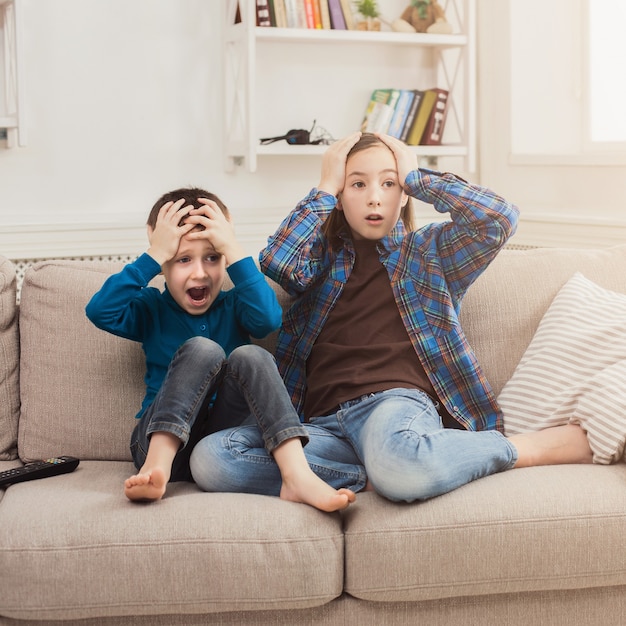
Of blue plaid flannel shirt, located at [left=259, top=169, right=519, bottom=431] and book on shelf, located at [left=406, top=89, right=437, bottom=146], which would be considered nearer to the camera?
blue plaid flannel shirt, located at [left=259, top=169, right=519, bottom=431]

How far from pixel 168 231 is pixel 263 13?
5.17 feet

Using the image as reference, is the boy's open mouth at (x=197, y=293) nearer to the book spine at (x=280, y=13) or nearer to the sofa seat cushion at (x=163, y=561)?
the sofa seat cushion at (x=163, y=561)

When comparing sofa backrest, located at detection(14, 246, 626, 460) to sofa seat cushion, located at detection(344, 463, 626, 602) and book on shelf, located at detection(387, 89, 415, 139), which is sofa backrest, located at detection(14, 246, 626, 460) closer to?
sofa seat cushion, located at detection(344, 463, 626, 602)

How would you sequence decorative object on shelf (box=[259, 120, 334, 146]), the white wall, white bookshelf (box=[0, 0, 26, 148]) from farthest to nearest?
decorative object on shelf (box=[259, 120, 334, 146]) < the white wall < white bookshelf (box=[0, 0, 26, 148])

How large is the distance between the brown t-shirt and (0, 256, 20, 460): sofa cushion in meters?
0.64

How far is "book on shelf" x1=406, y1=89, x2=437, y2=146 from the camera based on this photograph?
3.50 metres

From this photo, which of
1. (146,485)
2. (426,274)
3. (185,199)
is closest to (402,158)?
(426,274)

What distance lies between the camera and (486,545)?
1.57 metres

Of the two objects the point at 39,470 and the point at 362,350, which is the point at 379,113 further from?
the point at 39,470

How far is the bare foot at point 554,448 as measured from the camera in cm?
180

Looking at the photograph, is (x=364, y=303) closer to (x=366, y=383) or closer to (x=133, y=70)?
(x=366, y=383)

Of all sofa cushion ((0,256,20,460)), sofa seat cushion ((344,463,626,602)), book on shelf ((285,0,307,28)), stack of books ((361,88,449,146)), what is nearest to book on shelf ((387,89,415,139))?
stack of books ((361,88,449,146))

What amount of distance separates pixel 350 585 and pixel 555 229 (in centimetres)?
201

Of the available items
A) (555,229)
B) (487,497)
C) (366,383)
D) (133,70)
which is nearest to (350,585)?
(487,497)
